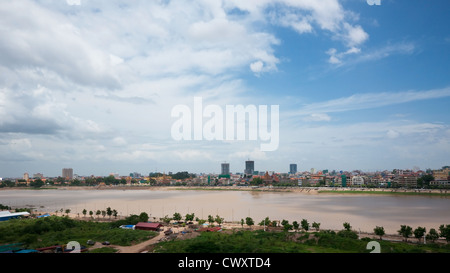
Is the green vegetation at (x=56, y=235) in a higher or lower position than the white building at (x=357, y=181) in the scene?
higher

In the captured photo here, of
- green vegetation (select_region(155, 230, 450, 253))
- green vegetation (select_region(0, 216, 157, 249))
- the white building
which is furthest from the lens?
the white building

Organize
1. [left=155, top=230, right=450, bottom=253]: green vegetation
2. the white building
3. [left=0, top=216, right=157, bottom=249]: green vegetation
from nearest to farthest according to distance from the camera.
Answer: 1. [left=155, top=230, right=450, bottom=253]: green vegetation
2. [left=0, top=216, right=157, bottom=249]: green vegetation
3. the white building

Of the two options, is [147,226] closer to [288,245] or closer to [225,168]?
[288,245]

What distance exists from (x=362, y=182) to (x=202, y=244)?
4286 cm

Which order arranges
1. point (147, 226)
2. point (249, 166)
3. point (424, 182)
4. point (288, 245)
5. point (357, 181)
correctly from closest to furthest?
point (288, 245) → point (147, 226) → point (424, 182) → point (357, 181) → point (249, 166)

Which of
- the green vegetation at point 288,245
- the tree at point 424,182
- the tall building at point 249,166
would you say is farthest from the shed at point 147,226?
the tall building at point 249,166

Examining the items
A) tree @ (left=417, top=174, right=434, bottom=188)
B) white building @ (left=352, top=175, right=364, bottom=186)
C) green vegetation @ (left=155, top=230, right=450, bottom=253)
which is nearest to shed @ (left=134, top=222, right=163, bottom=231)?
green vegetation @ (left=155, top=230, right=450, bottom=253)

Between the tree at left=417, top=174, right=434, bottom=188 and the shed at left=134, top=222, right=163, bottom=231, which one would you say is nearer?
the shed at left=134, top=222, right=163, bottom=231

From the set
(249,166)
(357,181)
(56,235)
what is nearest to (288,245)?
(56,235)

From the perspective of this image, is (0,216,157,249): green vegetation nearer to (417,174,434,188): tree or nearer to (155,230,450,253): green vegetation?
(155,230,450,253): green vegetation

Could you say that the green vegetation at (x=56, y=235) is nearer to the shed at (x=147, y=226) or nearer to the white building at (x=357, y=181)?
the shed at (x=147, y=226)

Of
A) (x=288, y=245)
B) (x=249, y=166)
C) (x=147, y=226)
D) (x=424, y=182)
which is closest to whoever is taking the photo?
(x=288, y=245)
